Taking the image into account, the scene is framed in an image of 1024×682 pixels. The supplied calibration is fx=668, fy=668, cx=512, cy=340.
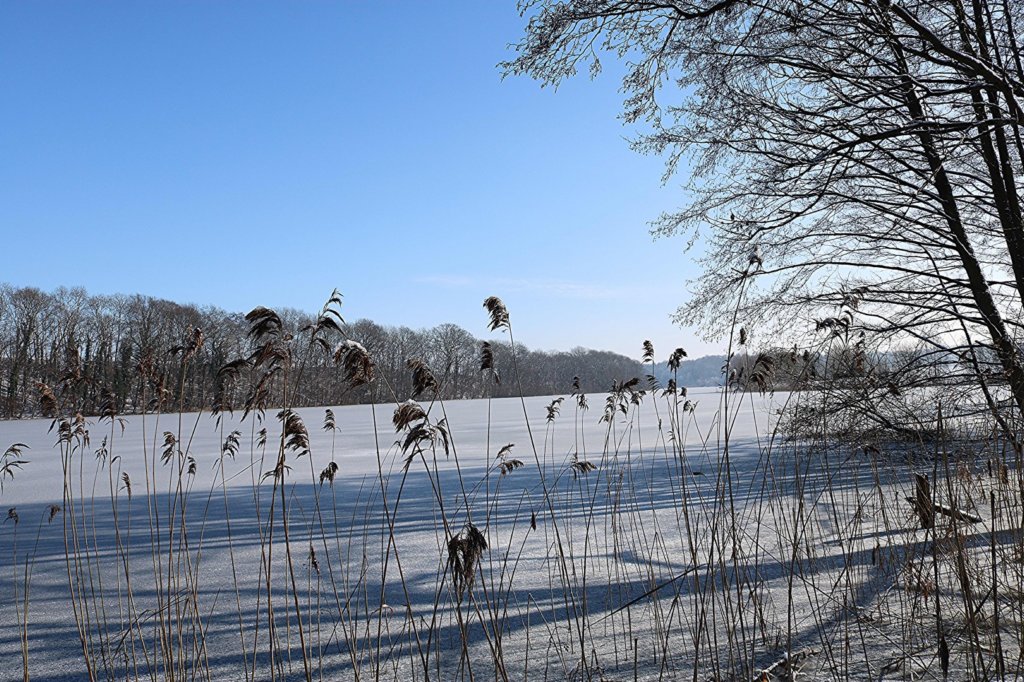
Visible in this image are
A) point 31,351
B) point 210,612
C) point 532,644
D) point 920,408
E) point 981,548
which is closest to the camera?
point 532,644

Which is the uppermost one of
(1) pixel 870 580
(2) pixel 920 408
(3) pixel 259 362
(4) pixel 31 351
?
(4) pixel 31 351

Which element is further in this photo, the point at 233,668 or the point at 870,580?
the point at 870,580

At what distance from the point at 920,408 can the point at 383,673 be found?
20.4 ft

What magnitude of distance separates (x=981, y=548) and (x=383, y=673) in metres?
3.34

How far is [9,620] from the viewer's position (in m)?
3.24

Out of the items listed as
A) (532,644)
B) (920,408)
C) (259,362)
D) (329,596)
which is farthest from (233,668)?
(920,408)

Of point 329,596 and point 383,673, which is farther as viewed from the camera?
point 329,596

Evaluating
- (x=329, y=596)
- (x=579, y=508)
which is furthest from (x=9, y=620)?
(x=579, y=508)

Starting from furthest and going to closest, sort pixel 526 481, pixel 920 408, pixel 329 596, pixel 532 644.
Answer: pixel 526 481
pixel 920 408
pixel 329 596
pixel 532 644

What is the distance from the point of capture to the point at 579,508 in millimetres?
5641

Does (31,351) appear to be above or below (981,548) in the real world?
above

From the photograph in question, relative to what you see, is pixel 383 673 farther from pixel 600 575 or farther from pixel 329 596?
pixel 600 575

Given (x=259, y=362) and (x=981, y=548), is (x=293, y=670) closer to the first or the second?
(x=259, y=362)

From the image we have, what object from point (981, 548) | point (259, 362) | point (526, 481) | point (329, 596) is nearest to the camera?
point (259, 362)
